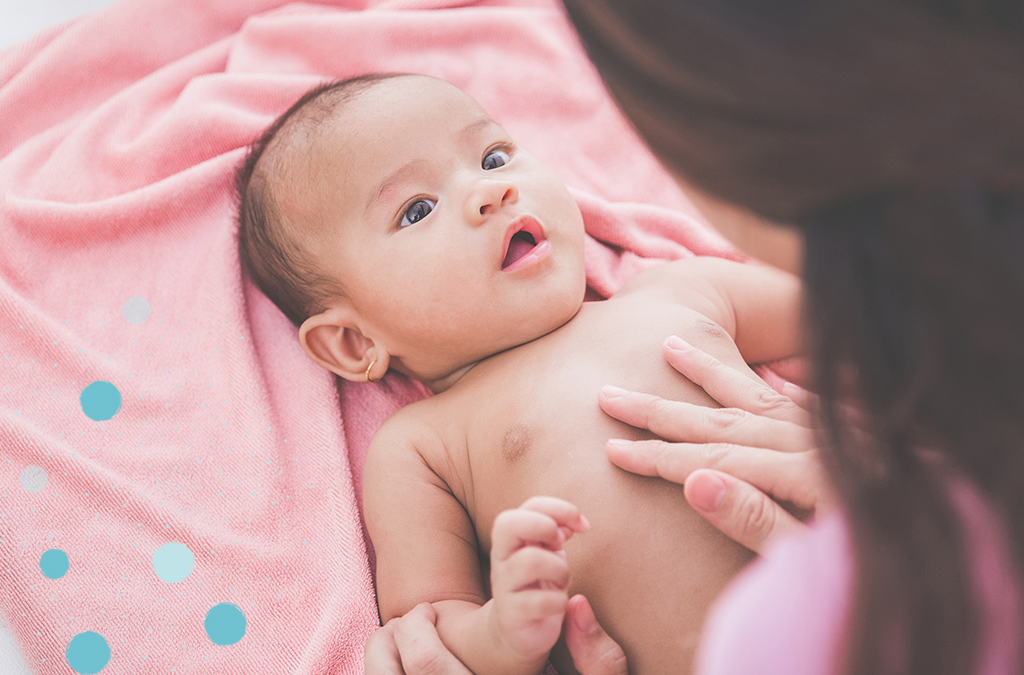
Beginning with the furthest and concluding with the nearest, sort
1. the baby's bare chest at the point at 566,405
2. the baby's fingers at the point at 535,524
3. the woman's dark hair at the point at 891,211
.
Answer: the baby's bare chest at the point at 566,405
the baby's fingers at the point at 535,524
the woman's dark hair at the point at 891,211

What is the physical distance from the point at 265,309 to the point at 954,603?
1183mm

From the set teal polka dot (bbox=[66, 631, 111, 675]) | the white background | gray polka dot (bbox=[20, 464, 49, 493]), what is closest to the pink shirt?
teal polka dot (bbox=[66, 631, 111, 675])

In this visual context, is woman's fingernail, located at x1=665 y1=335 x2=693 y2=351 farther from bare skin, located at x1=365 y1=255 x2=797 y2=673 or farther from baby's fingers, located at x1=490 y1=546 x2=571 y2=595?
baby's fingers, located at x1=490 y1=546 x2=571 y2=595

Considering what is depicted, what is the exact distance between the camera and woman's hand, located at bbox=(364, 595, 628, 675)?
90 centimetres

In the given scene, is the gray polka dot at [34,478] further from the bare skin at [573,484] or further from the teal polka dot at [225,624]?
Result: the bare skin at [573,484]

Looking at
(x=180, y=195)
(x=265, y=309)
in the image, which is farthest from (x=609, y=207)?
(x=180, y=195)

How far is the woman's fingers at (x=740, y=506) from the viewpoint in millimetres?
815

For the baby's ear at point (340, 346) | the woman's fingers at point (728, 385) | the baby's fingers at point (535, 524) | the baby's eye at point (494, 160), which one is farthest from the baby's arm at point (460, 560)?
the baby's eye at point (494, 160)

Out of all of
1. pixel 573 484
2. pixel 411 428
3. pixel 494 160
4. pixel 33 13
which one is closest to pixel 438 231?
pixel 494 160

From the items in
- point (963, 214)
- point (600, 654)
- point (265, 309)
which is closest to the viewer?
point (963, 214)

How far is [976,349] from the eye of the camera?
1.64 feet

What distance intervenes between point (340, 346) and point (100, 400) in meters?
0.42

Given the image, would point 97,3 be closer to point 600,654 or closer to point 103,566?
point 103,566

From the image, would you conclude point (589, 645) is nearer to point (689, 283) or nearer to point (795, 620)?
point (795, 620)
